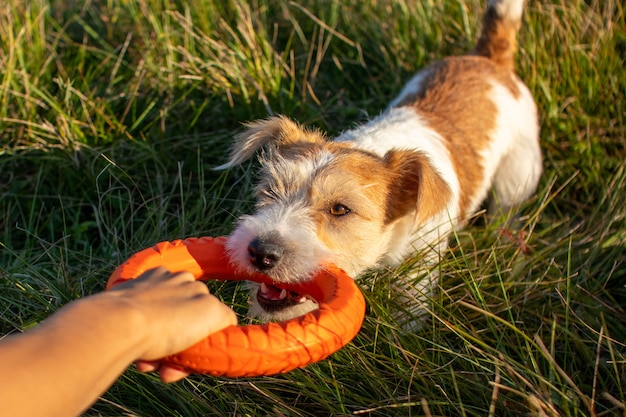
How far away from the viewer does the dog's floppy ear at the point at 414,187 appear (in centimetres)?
315

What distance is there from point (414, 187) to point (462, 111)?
112 centimetres

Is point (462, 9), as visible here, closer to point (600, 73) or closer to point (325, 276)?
point (600, 73)

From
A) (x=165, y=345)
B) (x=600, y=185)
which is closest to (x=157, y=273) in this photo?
(x=165, y=345)

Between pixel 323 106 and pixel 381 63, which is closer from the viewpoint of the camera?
pixel 323 106

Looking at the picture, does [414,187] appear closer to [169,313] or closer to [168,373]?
[168,373]

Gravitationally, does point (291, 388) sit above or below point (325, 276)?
below

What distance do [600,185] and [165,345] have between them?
12.2 ft

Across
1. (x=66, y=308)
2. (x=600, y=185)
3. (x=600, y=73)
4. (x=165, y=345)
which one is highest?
(x=66, y=308)

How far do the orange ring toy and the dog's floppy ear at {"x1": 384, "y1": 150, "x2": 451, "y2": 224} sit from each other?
58 centimetres

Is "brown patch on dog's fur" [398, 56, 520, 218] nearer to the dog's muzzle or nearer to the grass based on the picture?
the grass

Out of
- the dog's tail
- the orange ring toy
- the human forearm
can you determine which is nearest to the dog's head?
the orange ring toy

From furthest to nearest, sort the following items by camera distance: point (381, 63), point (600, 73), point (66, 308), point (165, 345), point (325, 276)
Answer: point (381, 63)
point (600, 73)
point (325, 276)
point (165, 345)
point (66, 308)

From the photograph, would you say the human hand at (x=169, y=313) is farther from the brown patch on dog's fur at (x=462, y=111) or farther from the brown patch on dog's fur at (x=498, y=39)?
the brown patch on dog's fur at (x=498, y=39)

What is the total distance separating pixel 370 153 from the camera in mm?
3469
